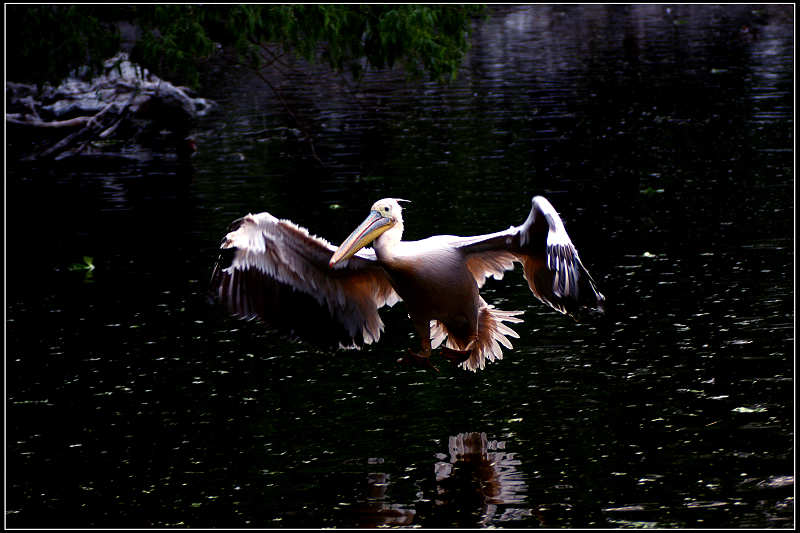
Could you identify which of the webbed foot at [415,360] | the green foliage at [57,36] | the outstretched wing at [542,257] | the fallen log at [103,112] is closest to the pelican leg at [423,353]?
the webbed foot at [415,360]

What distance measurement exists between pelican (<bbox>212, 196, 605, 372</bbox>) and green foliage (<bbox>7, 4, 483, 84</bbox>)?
7.60 metres

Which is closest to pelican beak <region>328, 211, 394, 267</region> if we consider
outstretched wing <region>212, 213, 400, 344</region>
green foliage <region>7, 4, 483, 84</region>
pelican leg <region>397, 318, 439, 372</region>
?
outstretched wing <region>212, 213, 400, 344</region>

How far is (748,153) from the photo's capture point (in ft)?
53.0

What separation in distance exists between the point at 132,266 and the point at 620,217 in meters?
5.51

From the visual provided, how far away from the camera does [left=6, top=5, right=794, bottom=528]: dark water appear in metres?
6.87

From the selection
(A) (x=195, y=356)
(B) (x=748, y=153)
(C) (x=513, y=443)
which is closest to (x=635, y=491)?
(C) (x=513, y=443)

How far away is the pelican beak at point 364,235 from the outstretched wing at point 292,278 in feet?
1.46

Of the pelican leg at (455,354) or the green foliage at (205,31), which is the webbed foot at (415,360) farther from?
the green foliage at (205,31)

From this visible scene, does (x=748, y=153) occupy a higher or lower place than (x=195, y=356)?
higher

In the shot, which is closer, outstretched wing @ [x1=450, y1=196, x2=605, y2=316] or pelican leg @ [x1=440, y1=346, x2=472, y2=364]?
outstretched wing @ [x1=450, y1=196, x2=605, y2=316]

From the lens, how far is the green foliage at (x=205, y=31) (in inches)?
603

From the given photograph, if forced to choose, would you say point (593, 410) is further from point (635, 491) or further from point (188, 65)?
point (188, 65)

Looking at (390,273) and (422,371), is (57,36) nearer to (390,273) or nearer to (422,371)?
(422,371)

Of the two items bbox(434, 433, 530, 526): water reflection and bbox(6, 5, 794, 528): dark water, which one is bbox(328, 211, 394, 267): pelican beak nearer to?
bbox(6, 5, 794, 528): dark water
